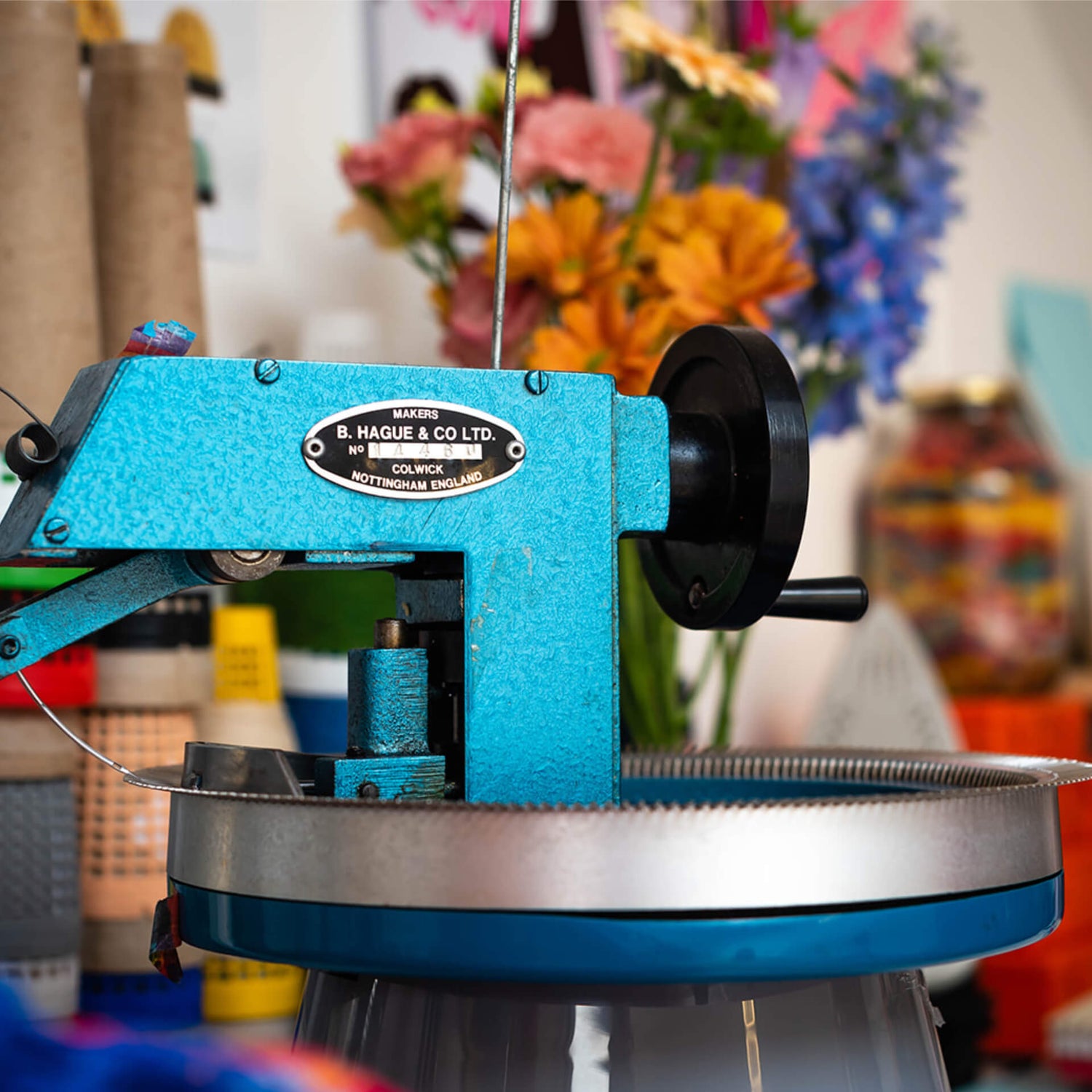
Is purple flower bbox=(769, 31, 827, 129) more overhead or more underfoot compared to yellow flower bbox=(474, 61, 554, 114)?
more overhead

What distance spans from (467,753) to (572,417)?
0.40 ft

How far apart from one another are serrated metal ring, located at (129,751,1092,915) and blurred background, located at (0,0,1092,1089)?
141mm

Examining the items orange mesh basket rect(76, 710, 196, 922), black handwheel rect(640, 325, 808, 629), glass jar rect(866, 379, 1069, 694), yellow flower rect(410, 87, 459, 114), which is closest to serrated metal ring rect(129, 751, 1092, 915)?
black handwheel rect(640, 325, 808, 629)

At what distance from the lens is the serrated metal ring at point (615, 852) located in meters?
0.39

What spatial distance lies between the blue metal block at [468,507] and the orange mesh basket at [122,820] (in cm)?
32

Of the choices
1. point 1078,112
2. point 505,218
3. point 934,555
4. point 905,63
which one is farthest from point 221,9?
A: point 1078,112

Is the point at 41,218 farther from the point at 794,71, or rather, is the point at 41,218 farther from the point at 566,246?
the point at 794,71

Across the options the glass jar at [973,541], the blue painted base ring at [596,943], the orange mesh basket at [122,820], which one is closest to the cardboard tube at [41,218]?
the orange mesh basket at [122,820]

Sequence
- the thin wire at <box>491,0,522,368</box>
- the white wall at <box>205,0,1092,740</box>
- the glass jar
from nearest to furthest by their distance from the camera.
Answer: the thin wire at <box>491,0,522,368</box> < the white wall at <box>205,0,1092,740</box> < the glass jar

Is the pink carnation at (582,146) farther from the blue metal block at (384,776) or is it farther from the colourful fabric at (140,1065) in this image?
the colourful fabric at (140,1065)

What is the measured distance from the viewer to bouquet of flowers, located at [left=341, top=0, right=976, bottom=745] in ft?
2.95

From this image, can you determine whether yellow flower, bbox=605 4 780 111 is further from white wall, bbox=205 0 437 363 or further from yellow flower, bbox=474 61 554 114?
white wall, bbox=205 0 437 363

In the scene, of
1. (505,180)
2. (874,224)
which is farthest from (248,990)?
(874,224)

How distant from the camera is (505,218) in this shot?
53cm
